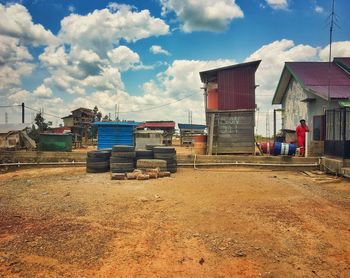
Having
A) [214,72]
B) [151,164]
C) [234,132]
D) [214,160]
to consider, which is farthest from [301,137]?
[151,164]

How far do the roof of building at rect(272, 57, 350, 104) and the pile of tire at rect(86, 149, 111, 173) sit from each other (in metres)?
11.2

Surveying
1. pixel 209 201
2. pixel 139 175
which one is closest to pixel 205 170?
pixel 139 175

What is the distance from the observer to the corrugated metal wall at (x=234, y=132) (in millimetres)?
15492

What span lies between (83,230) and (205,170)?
8.45m

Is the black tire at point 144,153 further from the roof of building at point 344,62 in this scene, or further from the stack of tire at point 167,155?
the roof of building at point 344,62

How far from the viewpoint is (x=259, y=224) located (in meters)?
5.65

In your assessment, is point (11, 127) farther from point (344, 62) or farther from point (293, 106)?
point (344, 62)

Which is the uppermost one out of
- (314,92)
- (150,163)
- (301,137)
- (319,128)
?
(314,92)

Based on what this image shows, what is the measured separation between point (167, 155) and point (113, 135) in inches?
370

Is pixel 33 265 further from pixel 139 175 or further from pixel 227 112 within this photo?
pixel 227 112

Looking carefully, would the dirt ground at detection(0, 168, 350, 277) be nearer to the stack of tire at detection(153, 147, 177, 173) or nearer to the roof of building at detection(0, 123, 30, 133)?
the stack of tire at detection(153, 147, 177, 173)

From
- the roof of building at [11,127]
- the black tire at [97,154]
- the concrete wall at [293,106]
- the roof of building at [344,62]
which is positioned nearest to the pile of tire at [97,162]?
the black tire at [97,154]

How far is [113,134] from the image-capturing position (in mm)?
20609

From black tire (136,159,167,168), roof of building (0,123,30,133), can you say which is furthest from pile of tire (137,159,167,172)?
roof of building (0,123,30,133)
